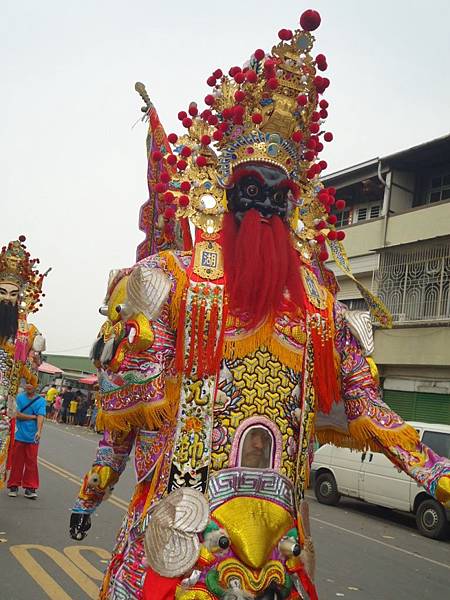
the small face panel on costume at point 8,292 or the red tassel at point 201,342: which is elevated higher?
the small face panel on costume at point 8,292

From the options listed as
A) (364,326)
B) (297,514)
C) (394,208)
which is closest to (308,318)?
(364,326)

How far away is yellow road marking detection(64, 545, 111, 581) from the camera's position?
584 cm

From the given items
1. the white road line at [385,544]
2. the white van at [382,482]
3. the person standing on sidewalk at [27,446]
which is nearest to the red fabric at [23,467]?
the person standing on sidewalk at [27,446]

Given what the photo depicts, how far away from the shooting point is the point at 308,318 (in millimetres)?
2529

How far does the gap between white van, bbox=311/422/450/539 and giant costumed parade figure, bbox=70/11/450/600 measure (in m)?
7.46

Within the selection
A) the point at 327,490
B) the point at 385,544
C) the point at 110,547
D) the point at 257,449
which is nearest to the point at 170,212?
the point at 257,449

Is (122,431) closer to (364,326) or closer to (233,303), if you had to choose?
(233,303)

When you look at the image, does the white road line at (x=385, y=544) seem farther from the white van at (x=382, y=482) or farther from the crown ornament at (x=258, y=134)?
the crown ornament at (x=258, y=134)

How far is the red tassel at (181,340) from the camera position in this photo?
7.77ft

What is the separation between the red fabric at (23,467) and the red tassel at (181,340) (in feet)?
26.1

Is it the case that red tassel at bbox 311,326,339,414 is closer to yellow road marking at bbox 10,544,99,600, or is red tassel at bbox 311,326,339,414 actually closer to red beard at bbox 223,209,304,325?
red beard at bbox 223,209,304,325

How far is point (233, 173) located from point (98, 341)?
81 cm

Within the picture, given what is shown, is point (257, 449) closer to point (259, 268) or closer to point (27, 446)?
point (259, 268)

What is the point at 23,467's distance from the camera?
9859mm
